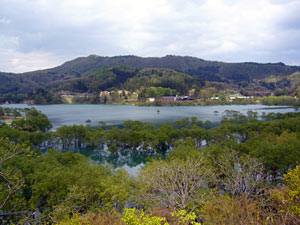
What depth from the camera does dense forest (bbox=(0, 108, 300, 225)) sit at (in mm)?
7516

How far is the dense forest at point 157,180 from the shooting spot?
752 centimetres

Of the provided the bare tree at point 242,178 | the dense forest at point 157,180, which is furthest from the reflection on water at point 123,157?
the bare tree at point 242,178

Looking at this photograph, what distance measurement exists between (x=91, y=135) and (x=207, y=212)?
27.2 m

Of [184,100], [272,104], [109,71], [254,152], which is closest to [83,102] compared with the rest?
[109,71]

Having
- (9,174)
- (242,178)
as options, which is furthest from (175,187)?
(9,174)

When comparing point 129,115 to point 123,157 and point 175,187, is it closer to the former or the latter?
point 123,157

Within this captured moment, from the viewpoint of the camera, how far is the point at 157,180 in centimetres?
1157

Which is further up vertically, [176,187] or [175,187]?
[176,187]

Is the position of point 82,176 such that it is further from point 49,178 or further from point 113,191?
point 113,191

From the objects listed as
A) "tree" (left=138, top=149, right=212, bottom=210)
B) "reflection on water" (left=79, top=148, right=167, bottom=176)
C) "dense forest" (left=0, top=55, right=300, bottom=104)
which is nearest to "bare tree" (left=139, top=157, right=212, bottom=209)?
"tree" (left=138, top=149, right=212, bottom=210)

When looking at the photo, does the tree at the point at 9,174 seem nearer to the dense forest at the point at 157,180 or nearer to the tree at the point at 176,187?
the dense forest at the point at 157,180

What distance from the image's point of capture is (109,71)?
7190 inches

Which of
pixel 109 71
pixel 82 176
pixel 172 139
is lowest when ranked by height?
pixel 172 139

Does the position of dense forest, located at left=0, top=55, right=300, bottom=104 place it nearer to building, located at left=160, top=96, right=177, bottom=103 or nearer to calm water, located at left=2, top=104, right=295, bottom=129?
building, located at left=160, top=96, right=177, bottom=103
